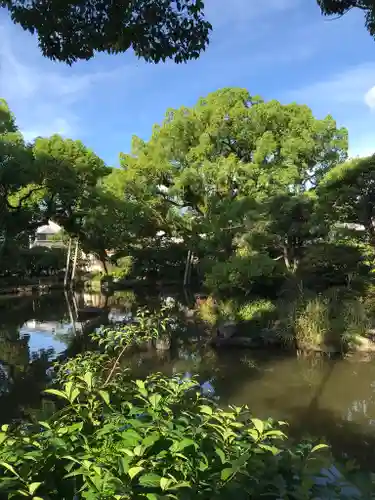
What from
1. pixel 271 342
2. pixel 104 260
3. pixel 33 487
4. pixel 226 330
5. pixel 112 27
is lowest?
pixel 271 342

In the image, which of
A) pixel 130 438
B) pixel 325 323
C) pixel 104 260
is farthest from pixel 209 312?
pixel 104 260

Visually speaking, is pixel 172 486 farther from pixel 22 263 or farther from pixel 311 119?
pixel 22 263

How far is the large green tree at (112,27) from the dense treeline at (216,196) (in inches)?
344

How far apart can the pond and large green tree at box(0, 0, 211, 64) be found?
3.97m

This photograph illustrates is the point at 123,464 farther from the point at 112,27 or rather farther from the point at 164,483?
the point at 112,27

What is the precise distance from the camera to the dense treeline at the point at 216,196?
1171 centimetres

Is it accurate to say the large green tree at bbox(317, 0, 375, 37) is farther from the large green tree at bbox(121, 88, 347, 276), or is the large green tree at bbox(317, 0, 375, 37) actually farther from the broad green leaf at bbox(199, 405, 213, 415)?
the large green tree at bbox(121, 88, 347, 276)

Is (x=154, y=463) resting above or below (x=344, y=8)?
below

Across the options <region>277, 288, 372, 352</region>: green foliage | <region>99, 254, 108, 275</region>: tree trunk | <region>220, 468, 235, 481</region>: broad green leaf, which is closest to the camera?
<region>220, 468, 235, 481</region>: broad green leaf

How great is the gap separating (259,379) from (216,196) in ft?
38.6

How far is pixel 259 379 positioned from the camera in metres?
7.03

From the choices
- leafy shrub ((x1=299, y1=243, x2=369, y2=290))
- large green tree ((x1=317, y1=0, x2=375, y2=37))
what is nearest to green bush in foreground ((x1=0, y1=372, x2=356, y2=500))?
large green tree ((x1=317, y1=0, x2=375, y2=37))

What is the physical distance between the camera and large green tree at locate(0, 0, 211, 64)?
245 cm

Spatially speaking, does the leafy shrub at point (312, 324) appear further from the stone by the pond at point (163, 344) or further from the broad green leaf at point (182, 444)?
the broad green leaf at point (182, 444)
